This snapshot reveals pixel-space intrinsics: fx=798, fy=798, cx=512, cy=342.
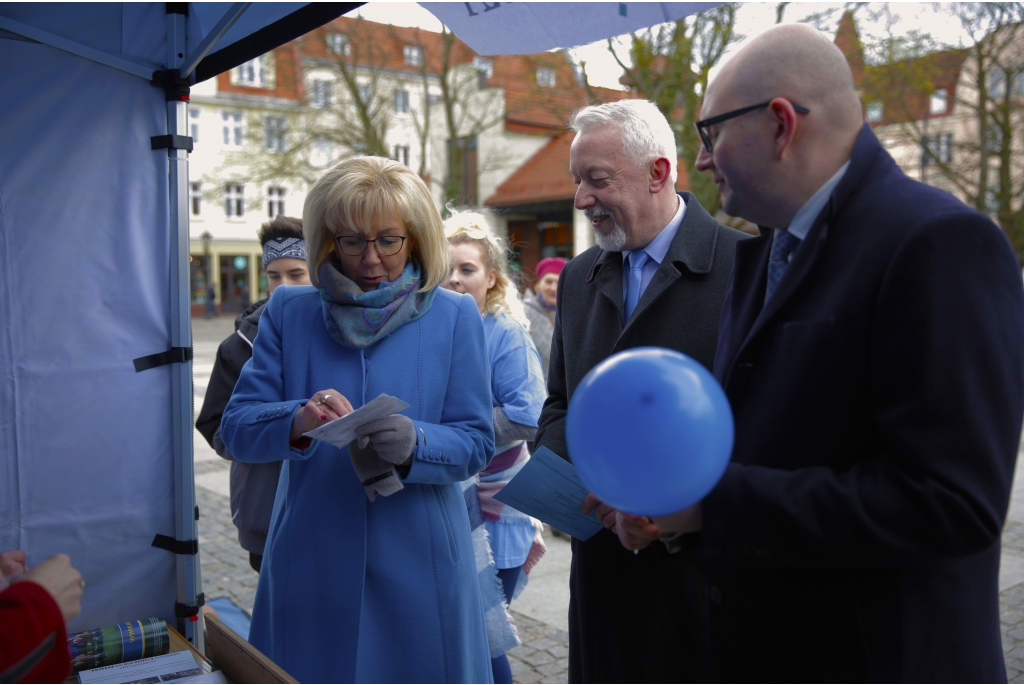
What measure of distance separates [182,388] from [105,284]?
1.59 feet

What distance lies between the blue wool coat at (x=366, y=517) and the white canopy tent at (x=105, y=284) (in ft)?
3.19

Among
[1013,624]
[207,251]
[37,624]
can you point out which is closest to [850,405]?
[37,624]

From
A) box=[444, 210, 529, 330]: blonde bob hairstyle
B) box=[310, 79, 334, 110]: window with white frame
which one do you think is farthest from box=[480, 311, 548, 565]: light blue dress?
box=[310, 79, 334, 110]: window with white frame

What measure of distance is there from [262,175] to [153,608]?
60.9 feet

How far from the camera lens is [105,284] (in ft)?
9.86

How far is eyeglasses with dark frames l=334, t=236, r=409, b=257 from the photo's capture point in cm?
232

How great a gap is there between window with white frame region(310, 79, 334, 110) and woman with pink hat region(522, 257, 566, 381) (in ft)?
47.4

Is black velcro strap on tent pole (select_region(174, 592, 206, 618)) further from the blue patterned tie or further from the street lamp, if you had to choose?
the street lamp

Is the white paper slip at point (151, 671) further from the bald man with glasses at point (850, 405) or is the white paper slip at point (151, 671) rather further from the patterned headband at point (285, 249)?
the patterned headband at point (285, 249)

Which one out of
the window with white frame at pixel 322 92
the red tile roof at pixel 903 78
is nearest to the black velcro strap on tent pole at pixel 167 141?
the red tile roof at pixel 903 78

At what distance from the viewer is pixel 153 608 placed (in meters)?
3.09

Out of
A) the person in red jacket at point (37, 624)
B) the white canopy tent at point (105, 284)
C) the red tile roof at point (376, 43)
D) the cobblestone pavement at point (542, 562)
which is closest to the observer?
the person in red jacket at point (37, 624)

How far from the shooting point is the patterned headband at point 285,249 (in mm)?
3893

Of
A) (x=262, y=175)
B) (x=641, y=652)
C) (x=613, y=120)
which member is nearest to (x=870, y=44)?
(x=613, y=120)
